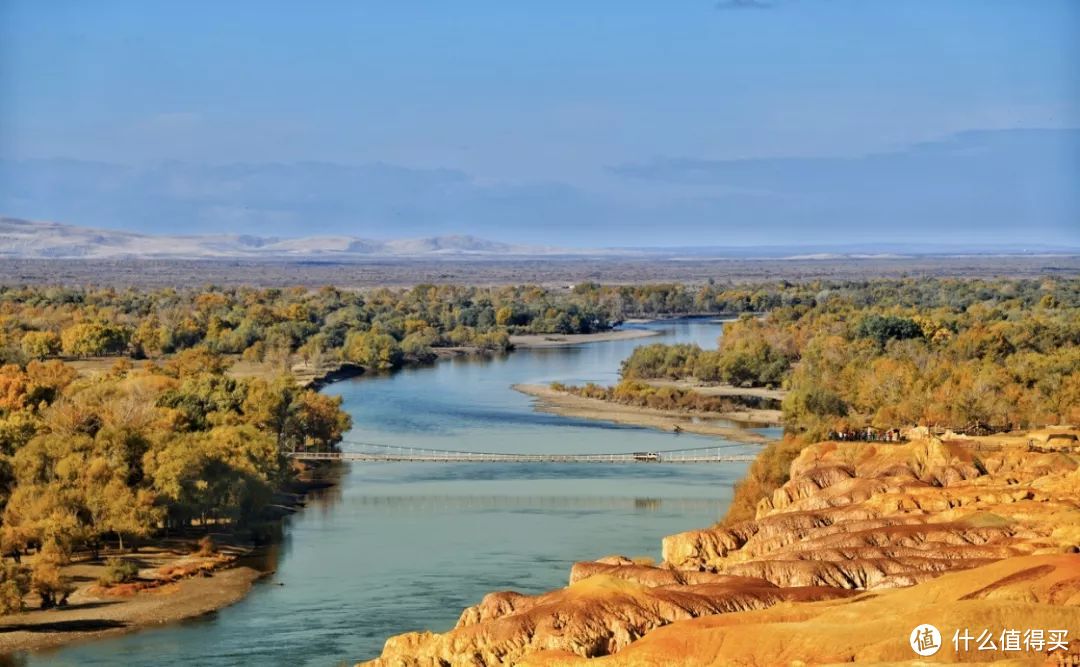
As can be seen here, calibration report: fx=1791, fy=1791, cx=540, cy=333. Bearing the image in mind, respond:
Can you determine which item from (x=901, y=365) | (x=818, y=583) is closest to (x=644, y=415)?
(x=901, y=365)

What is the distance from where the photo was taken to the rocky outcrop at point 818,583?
94.8ft

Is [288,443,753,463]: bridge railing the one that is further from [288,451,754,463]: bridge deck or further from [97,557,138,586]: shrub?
[97,557,138,586]: shrub

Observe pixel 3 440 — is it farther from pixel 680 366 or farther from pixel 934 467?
pixel 680 366

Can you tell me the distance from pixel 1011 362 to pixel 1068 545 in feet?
197

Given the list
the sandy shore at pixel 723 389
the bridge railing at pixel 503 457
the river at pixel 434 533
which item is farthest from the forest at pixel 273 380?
the river at pixel 434 533

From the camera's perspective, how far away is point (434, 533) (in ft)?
196

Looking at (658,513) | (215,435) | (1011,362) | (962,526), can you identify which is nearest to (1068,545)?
(962,526)

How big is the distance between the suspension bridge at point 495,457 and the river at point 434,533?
16.0 inches

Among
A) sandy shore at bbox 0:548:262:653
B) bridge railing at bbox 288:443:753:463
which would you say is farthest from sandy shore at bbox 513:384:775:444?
sandy shore at bbox 0:548:262:653

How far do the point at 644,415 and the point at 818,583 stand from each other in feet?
199

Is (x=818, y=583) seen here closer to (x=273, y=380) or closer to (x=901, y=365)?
(x=273, y=380)

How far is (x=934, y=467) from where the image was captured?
51219mm

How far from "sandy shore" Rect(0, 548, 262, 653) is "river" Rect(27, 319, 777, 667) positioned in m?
0.77

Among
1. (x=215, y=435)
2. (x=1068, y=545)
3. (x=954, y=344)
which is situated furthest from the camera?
(x=954, y=344)
